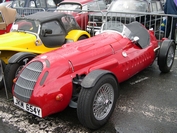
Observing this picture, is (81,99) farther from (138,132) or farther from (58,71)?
(138,132)

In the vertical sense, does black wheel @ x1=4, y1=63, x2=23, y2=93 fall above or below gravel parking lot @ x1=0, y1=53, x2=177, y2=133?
above

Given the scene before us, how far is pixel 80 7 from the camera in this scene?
32.7 feet

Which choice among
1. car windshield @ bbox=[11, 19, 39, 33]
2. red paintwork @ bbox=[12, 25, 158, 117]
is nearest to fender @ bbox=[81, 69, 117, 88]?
red paintwork @ bbox=[12, 25, 158, 117]

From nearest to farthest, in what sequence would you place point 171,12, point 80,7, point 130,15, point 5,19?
1. point 5,19
2. point 130,15
3. point 171,12
4. point 80,7

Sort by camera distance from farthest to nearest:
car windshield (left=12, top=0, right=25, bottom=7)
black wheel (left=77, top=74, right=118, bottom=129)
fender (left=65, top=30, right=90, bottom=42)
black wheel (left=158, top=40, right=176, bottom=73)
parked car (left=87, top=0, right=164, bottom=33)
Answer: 1. car windshield (left=12, top=0, right=25, bottom=7)
2. parked car (left=87, top=0, right=164, bottom=33)
3. fender (left=65, top=30, right=90, bottom=42)
4. black wheel (left=158, top=40, right=176, bottom=73)
5. black wheel (left=77, top=74, right=118, bottom=129)

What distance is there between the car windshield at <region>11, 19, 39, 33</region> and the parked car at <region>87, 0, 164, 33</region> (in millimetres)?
3017

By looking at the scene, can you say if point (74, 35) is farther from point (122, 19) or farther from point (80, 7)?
point (80, 7)

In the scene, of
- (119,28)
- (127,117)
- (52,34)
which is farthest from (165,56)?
(52,34)

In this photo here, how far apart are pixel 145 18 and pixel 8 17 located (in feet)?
15.4

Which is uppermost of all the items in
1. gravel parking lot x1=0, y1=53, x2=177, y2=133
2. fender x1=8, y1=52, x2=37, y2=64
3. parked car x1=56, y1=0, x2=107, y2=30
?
parked car x1=56, y1=0, x2=107, y2=30

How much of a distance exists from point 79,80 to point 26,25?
3.03 metres

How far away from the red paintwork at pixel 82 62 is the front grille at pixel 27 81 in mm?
90

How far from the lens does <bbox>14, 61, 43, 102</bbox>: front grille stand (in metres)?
3.35

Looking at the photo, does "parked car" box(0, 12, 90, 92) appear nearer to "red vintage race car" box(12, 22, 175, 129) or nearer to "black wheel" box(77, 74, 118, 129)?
"red vintage race car" box(12, 22, 175, 129)
